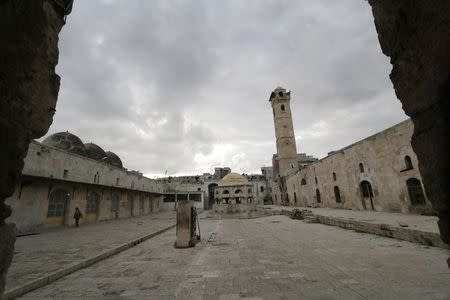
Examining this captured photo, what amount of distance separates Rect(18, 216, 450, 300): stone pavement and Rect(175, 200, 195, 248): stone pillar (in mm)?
1000

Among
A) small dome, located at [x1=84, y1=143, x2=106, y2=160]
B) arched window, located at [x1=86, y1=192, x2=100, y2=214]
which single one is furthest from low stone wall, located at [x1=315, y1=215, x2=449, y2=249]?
small dome, located at [x1=84, y1=143, x2=106, y2=160]

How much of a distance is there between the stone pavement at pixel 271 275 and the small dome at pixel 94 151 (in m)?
21.5

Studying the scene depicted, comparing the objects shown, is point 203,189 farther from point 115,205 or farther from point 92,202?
point 92,202

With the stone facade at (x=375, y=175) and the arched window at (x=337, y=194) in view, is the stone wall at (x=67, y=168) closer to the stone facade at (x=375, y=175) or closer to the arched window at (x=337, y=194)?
the stone facade at (x=375, y=175)

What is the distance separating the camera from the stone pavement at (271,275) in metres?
3.58

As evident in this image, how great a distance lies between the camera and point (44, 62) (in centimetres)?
200

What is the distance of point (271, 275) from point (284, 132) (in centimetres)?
3745

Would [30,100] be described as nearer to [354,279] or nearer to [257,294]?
[257,294]

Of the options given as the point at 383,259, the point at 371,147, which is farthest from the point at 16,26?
the point at 371,147

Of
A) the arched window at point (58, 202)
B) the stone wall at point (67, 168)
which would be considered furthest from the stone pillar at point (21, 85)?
the arched window at point (58, 202)

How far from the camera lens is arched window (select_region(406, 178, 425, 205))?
13.0 m

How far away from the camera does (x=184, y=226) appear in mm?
8000

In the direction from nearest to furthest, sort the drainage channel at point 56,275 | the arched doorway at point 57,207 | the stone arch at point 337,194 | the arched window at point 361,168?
the drainage channel at point 56,275
the arched doorway at point 57,207
the arched window at point 361,168
the stone arch at point 337,194

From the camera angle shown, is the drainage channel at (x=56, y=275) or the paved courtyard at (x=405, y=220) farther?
the paved courtyard at (x=405, y=220)
